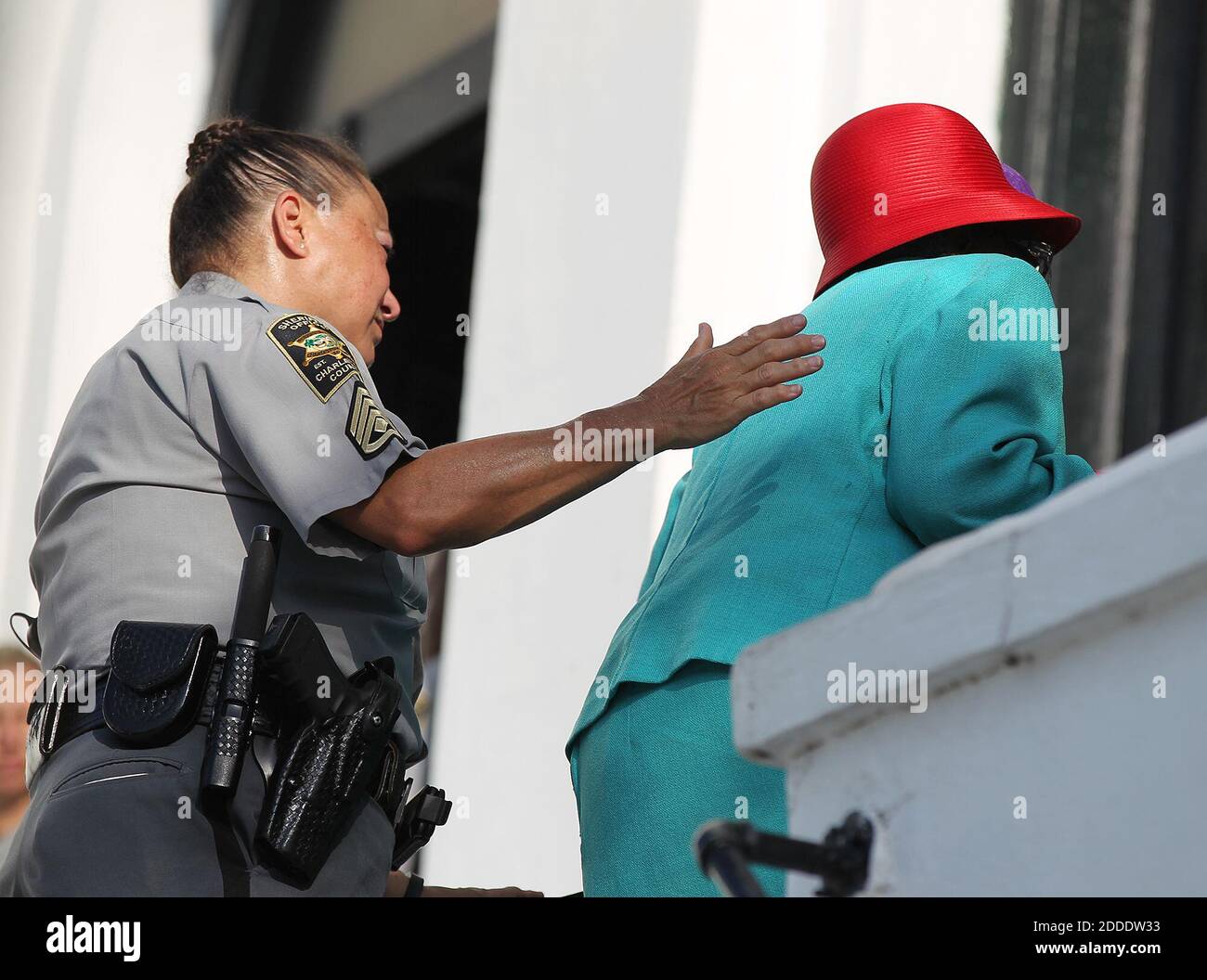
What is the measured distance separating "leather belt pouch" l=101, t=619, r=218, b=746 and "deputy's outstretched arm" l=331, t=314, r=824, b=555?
22cm

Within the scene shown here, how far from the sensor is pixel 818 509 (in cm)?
193

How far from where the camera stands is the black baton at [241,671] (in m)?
1.68

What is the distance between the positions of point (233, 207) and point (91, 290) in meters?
3.11

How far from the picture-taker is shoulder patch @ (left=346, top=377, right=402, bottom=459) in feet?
6.00

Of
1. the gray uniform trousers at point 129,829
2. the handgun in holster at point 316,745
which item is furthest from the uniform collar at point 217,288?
the gray uniform trousers at point 129,829

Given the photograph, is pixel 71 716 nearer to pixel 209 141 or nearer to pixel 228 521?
pixel 228 521

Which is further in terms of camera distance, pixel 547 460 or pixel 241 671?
pixel 547 460

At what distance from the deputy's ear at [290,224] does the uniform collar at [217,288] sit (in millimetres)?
84

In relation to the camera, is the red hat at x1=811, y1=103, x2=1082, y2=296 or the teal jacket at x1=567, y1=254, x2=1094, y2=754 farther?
the red hat at x1=811, y1=103, x2=1082, y2=296

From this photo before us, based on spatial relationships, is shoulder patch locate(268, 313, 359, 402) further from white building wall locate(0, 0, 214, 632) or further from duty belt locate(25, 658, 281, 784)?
white building wall locate(0, 0, 214, 632)

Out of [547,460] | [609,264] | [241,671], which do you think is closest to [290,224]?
[547,460]

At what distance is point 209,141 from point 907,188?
973 mm

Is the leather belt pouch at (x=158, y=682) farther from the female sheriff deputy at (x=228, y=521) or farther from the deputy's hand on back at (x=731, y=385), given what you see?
the deputy's hand on back at (x=731, y=385)

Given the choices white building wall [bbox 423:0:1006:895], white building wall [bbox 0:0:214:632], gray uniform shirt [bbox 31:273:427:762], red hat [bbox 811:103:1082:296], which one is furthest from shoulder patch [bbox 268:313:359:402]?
white building wall [bbox 0:0:214:632]
